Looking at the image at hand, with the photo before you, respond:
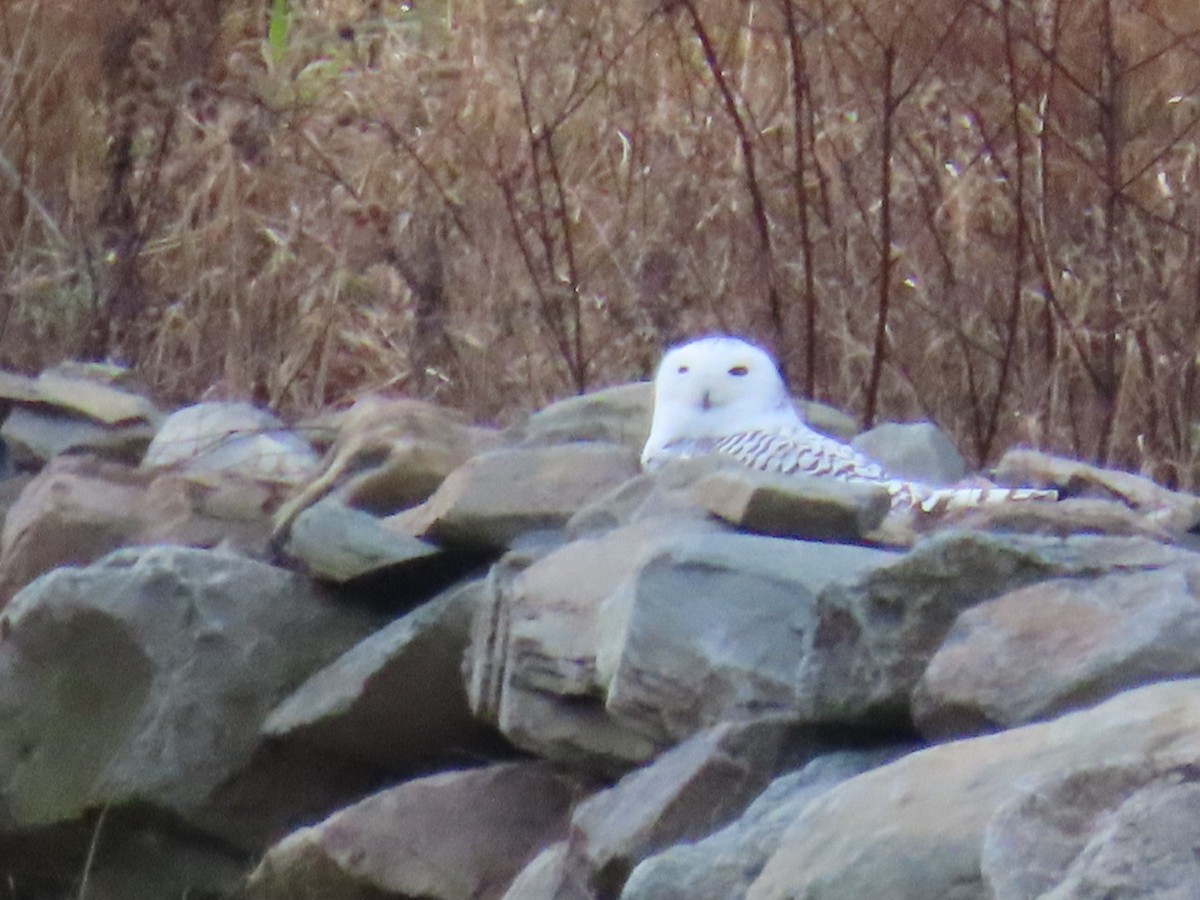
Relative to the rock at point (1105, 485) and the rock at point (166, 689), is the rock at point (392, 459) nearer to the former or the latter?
the rock at point (166, 689)

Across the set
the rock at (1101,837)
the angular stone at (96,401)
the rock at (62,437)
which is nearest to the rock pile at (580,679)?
the rock at (1101,837)

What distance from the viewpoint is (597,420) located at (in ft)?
17.4

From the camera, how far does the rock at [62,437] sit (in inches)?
230

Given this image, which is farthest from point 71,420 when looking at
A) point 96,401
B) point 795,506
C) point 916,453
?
point 795,506

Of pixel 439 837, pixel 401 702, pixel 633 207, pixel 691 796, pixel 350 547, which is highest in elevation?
pixel 633 207

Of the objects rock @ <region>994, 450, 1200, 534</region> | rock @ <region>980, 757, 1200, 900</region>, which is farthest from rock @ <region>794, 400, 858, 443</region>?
rock @ <region>980, 757, 1200, 900</region>

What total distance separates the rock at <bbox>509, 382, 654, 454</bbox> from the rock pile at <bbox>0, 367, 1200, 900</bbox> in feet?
0.04

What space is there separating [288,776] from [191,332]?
321 cm

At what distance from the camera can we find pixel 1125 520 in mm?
3816

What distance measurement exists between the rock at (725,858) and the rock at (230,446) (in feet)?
8.19

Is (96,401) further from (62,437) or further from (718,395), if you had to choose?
(718,395)

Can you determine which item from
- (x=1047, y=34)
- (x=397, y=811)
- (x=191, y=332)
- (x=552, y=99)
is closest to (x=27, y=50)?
(x=191, y=332)

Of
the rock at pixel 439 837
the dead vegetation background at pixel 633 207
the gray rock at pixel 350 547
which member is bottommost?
the rock at pixel 439 837

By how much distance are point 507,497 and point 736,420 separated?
3.47ft
